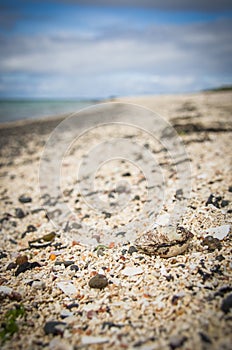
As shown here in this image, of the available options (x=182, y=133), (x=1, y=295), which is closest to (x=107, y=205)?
(x=1, y=295)

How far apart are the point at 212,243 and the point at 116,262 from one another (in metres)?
1.42

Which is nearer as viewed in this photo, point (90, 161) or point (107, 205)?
point (107, 205)

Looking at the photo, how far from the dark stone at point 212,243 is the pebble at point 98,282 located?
151 centimetres

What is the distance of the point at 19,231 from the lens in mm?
5297

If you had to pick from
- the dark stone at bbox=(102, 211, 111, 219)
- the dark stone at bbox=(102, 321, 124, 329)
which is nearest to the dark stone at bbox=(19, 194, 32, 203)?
the dark stone at bbox=(102, 211, 111, 219)

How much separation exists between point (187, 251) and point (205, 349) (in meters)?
1.46

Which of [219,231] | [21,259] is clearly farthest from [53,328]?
[219,231]

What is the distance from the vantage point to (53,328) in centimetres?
261

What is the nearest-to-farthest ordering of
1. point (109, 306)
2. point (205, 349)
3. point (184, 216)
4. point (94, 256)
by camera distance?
point (205, 349)
point (109, 306)
point (94, 256)
point (184, 216)

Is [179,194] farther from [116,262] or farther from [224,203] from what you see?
[116,262]

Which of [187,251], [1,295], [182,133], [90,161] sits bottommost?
[1,295]

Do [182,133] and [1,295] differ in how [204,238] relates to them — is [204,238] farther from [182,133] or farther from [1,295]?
[182,133]

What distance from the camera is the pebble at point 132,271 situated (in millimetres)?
3317

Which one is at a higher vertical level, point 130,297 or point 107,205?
point 107,205
